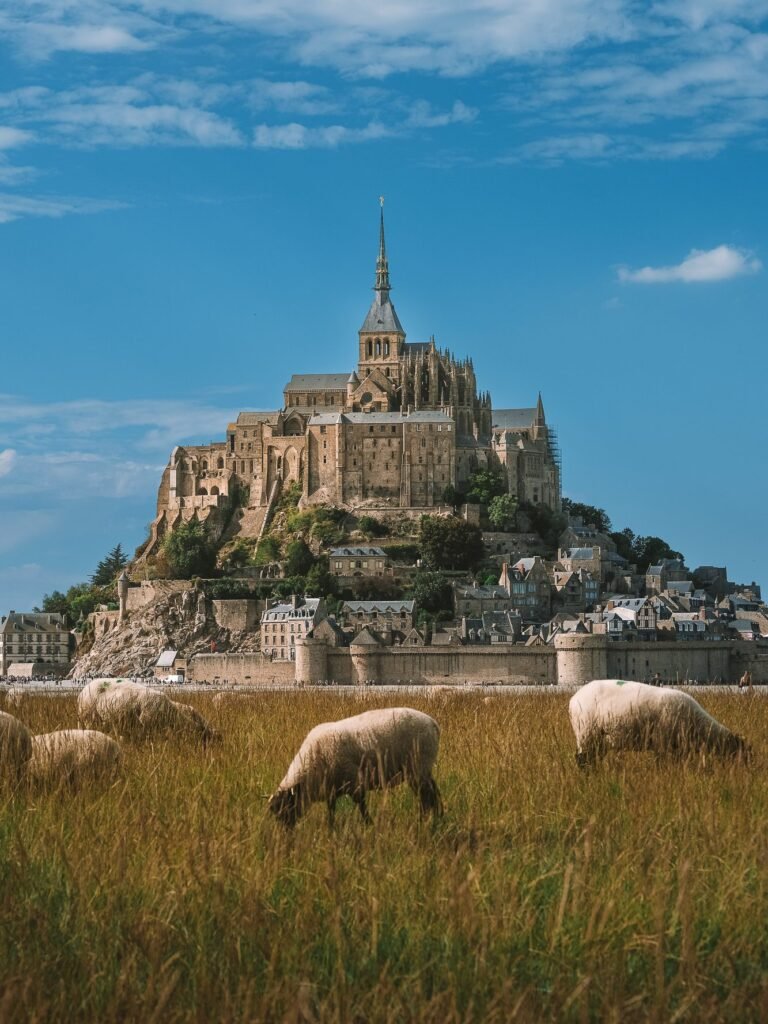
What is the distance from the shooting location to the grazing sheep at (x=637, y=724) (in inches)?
455

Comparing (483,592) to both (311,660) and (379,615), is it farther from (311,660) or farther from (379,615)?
(311,660)

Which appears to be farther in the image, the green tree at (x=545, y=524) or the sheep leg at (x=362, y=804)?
the green tree at (x=545, y=524)

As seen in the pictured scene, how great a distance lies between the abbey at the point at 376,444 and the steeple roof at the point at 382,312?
96mm

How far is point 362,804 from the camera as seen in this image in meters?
9.38

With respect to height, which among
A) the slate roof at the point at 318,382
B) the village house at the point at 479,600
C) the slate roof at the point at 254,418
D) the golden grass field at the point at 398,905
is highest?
the slate roof at the point at 318,382

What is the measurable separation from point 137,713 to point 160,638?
62115 mm

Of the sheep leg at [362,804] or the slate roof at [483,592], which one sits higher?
the slate roof at [483,592]

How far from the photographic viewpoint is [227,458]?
303 ft

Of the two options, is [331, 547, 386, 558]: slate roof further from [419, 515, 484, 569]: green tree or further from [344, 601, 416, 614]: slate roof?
[344, 601, 416, 614]: slate roof

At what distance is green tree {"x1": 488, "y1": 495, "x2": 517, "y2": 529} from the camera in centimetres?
8375

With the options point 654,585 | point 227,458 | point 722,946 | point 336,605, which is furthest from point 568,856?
point 227,458

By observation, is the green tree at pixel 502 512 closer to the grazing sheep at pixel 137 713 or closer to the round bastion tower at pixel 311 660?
the round bastion tower at pixel 311 660

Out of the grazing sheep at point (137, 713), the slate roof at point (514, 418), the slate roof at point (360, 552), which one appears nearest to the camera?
the grazing sheep at point (137, 713)

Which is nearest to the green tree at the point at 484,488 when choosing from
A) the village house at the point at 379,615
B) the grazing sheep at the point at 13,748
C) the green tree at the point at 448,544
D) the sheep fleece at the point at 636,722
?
the green tree at the point at 448,544
